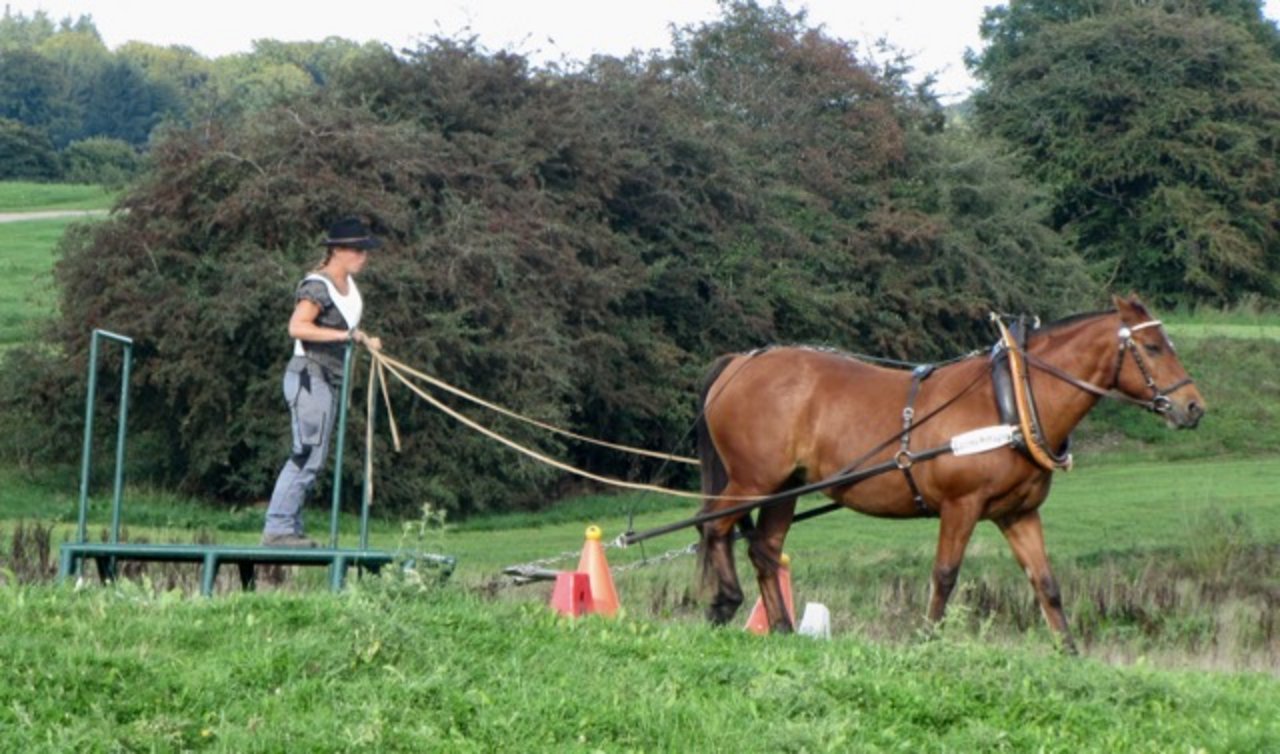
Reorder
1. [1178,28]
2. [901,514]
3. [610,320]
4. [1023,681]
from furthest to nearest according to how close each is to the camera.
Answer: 1. [1178,28]
2. [610,320]
3. [901,514]
4. [1023,681]

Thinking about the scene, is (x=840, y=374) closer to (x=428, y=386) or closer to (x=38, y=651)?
(x=38, y=651)

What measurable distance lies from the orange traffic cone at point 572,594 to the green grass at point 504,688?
1.72 m

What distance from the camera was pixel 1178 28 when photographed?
51438 millimetres

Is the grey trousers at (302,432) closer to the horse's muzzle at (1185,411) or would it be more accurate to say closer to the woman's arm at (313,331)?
the woman's arm at (313,331)

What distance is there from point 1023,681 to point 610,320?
70.6ft

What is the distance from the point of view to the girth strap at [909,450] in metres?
12.4

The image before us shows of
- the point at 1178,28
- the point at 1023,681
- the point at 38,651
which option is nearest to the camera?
the point at 38,651

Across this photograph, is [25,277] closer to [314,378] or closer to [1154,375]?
[314,378]

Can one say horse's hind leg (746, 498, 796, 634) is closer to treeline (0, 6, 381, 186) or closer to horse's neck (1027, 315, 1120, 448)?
horse's neck (1027, 315, 1120, 448)

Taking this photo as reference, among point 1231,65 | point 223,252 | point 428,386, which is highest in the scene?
point 1231,65

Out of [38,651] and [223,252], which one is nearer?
[38,651]

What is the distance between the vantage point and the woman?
11492 mm

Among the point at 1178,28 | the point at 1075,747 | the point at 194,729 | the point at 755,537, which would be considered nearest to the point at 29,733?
the point at 194,729

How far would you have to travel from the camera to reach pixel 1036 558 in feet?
40.9
